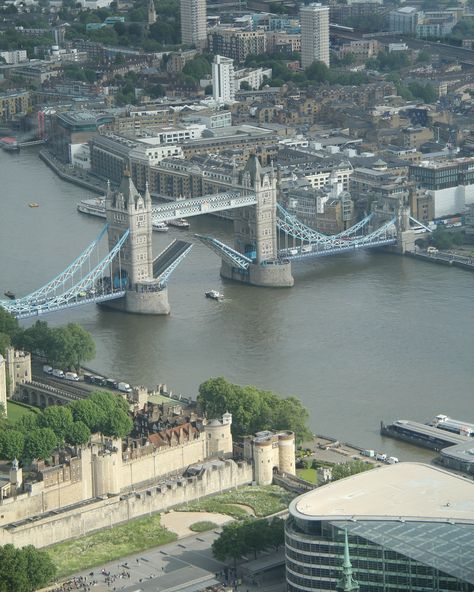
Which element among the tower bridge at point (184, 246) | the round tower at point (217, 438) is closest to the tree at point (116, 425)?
the round tower at point (217, 438)

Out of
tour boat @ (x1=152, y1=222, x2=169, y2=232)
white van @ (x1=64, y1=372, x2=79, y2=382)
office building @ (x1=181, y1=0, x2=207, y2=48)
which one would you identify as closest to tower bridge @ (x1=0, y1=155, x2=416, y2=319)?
tour boat @ (x1=152, y1=222, x2=169, y2=232)

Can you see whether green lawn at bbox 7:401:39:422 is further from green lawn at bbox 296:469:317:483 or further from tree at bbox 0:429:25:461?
green lawn at bbox 296:469:317:483

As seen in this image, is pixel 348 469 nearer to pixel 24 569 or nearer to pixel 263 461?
pixel 263 461

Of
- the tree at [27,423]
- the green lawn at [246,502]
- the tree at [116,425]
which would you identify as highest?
the tree at [27,423]

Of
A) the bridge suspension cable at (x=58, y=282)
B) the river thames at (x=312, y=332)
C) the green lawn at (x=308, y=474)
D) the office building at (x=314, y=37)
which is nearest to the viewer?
the green lawn at (x=308, y=474)

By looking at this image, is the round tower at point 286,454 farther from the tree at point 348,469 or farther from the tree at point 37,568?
the tree at point 37,568

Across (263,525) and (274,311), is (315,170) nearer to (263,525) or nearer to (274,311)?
(274,311)
